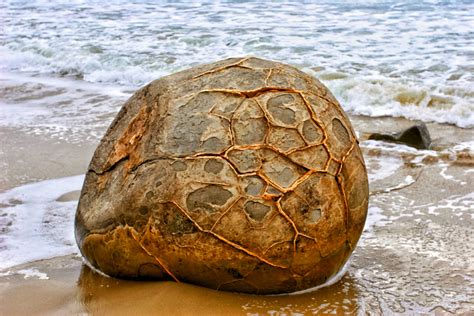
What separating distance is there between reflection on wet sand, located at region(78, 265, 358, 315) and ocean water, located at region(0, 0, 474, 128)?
3.89 metres

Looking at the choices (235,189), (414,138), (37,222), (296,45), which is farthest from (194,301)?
(296,45)

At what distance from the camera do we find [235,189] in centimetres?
282

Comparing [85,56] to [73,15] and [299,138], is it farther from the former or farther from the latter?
[299,138]

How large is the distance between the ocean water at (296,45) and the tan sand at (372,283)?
2.45 metres

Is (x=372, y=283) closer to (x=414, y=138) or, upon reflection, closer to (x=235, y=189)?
(x=235, y=189)

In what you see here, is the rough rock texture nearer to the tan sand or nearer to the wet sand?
the wet sand

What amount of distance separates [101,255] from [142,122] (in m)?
0.63

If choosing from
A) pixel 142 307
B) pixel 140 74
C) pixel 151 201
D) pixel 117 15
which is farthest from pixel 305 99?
pixel 117 15

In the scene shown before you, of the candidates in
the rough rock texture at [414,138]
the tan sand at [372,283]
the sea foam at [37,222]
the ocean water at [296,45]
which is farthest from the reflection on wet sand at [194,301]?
the ocean water at [296,45]

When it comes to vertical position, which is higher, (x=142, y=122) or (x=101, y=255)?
(x=142, y=122)

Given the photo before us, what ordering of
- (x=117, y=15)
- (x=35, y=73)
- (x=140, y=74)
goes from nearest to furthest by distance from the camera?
1. (x=140, y=74)
2. (x=35, y=73)
3. (x=117, y=15)

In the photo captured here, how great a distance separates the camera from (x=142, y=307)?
2.85 m

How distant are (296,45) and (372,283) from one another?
7.42 metres

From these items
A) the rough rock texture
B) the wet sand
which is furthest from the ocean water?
the wet sand
